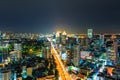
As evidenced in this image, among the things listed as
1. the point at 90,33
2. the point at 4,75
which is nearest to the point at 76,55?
the point at 90,33

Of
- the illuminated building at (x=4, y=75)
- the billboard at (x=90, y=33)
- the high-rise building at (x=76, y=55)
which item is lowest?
the illuminated building at (x=4, y=75)

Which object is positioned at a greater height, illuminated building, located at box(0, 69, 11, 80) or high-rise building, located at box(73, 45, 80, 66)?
high-rise building, located at box(73, 45, 80, 66)

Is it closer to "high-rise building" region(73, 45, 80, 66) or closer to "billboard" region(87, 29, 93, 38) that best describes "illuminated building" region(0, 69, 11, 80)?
"high-rise building" region(73, 45, 80, 66)

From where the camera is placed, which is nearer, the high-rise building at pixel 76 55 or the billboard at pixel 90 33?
the high-rise building at pixel 76 55

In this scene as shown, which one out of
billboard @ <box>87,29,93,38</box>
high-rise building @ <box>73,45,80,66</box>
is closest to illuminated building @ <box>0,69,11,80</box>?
high-rise building @ <box>73,45,80,66</box>

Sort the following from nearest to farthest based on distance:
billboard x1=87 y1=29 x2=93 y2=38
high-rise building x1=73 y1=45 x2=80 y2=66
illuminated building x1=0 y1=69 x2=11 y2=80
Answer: illuminated building x1=0 y1=69 x2=11 y2=80
high-rise building x1=73 y1=45 x2=80 y2=66
billboard x1=87 y1=29 x2=93 y2=38

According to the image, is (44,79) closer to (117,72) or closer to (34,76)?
(34,76)

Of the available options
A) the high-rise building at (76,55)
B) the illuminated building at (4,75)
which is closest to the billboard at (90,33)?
the high-rise building at (76,55)

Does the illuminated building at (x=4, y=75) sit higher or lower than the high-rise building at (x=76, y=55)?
lower

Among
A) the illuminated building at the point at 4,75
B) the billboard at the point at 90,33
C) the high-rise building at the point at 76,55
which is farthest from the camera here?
the billboard at the point at 90,33

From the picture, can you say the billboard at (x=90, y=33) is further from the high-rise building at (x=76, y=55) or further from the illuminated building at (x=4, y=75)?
the illuminated building at (x=4, y=75)

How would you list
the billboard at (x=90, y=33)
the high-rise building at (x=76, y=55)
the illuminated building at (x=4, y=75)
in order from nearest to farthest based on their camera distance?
1. the illuminated building at (x=4, y=75)
2. the high-rise building at (x=76, y=55)
3. the billboard at (x=90, y=33)

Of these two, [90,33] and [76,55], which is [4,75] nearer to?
[76,55]
